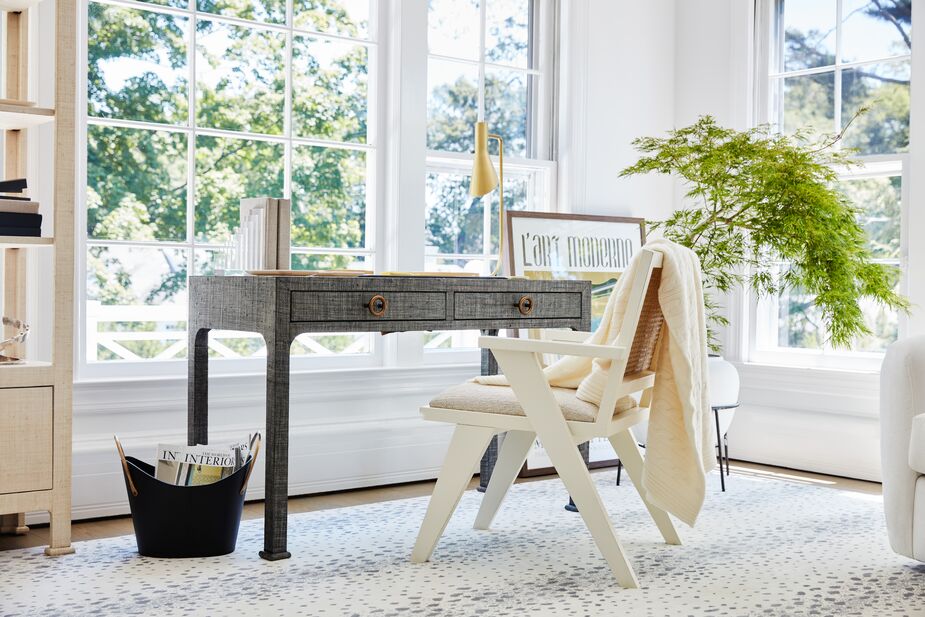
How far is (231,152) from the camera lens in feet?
12.1

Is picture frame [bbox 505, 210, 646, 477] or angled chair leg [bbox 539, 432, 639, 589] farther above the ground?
picture frame [bbox 505, 210, 646, 477]

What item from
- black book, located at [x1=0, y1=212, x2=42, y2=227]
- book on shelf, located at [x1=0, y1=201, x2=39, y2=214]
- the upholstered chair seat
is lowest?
the upholstered chair seat

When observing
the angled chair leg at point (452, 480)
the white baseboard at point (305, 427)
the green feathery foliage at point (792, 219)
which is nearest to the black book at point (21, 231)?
the white baseboard at point (305, 427)

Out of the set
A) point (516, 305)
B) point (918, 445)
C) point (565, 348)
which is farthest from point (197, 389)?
point (918, 445)

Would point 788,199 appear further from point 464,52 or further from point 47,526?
point 47,526

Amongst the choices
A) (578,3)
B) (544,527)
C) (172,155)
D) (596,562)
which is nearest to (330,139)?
(172,155)

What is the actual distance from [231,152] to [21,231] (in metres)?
1.05

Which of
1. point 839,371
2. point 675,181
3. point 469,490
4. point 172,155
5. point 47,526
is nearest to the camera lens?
point 47,526

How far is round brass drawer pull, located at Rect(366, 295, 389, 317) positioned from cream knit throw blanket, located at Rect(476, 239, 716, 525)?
644 millimetres

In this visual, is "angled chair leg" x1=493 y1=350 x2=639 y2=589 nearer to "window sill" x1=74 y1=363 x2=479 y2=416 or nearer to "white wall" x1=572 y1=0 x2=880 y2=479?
"window sill" x1=74 y1=363 x2=479 y2=416

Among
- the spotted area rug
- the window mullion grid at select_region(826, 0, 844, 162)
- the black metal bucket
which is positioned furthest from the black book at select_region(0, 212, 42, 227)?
the window mullion grid at select_region(826, 0, 844, 162)

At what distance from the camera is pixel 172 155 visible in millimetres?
3555

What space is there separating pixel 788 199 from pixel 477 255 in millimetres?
1337

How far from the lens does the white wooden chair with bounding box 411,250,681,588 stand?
2516 millimetres
